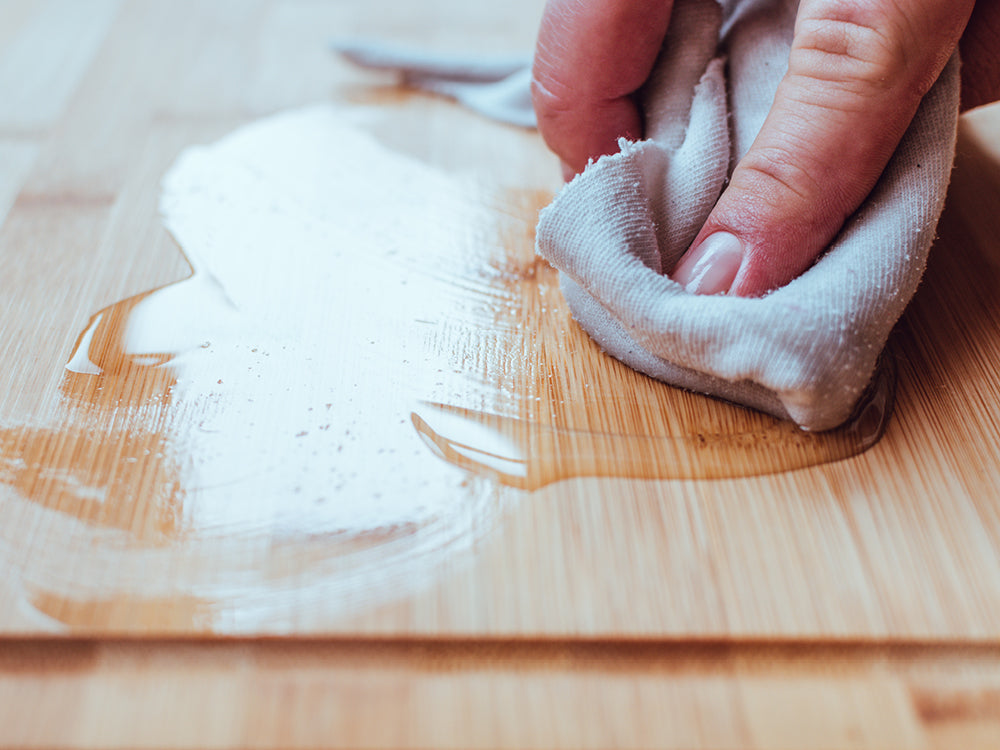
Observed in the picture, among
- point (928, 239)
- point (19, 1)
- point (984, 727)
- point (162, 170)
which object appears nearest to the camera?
point (984, 727)

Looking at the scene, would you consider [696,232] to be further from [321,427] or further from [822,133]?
[321,427]

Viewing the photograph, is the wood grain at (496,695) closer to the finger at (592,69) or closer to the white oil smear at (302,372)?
the white oil smear at (302,372)

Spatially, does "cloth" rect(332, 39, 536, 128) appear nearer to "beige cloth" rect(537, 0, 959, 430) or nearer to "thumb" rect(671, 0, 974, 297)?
"beige cloth" rect(537, 0, 959, 430)

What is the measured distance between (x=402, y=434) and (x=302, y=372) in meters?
0.08

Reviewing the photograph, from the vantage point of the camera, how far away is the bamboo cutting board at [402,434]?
1.31ft

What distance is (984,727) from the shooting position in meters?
0.37

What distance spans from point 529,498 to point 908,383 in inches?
9.2

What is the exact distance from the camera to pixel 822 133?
46 centimetres

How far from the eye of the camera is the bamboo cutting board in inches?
15.7

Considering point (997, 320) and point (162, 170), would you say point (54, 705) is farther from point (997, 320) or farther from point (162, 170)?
point (997, 320)

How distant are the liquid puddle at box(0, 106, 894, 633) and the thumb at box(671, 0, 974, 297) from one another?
0.08 m

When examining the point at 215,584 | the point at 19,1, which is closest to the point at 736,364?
the point at 215,584

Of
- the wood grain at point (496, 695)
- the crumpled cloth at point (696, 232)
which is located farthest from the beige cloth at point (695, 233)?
the wood grain at point (496, 695)

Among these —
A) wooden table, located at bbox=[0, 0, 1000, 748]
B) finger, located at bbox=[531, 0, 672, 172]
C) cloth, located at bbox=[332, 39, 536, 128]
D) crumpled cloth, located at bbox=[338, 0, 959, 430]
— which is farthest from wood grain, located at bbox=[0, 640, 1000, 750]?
cloth, located at bbox=[332, 39, 536, 128]
